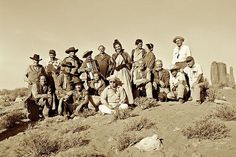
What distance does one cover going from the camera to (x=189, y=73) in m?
16.4

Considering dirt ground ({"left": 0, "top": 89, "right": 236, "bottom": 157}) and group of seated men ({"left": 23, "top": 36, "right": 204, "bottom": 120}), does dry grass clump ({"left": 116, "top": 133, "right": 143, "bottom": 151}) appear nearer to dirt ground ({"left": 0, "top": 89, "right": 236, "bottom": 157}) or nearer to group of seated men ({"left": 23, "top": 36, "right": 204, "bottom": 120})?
dirt ground ({"left": 0, "top": 89, "right": 236, "bottom": 157})

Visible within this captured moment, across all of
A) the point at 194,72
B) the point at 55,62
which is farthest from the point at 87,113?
the point at 194,72

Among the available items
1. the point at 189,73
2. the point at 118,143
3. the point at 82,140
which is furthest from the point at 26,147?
the point at 189,73

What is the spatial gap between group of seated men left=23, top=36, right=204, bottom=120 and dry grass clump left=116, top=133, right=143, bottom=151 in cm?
243

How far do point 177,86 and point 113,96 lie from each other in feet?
7.77

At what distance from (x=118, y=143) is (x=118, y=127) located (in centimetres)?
150

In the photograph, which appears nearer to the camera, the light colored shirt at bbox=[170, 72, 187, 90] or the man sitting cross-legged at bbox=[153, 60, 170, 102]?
the light colored shirt at bbox=[170, 72, 187, 90]

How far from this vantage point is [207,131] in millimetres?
13320

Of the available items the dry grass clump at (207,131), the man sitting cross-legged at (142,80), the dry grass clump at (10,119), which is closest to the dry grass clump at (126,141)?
the dry grass clump at (207,131)

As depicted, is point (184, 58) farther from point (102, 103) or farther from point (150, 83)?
point (102, 103)

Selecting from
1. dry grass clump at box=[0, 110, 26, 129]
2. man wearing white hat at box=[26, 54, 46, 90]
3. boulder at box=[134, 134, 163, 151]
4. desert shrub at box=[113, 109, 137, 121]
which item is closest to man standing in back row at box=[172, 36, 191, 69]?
desert shrub at box=[113, 109, 137, 121]

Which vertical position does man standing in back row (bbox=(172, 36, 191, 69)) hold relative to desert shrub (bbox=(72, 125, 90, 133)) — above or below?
above

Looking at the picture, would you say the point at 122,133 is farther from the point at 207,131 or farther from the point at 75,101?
the point at 75,101

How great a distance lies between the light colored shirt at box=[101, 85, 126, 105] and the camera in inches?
627
